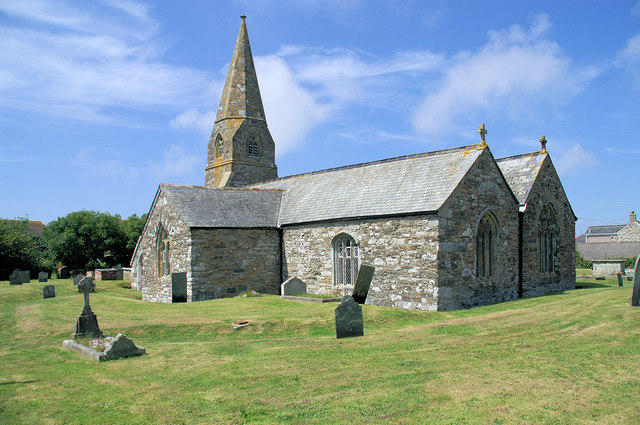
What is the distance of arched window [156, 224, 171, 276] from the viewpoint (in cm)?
2441

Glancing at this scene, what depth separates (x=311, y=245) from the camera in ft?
74.9

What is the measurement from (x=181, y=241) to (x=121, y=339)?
12.0 meters

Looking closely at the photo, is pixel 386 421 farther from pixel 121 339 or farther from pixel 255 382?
pixel 121 339

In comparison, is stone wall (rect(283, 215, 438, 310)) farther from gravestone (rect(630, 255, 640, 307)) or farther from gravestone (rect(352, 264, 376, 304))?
gravestone (rect(630, 255, 640, 307))

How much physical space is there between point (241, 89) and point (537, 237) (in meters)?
23.3

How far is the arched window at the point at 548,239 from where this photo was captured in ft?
78.5

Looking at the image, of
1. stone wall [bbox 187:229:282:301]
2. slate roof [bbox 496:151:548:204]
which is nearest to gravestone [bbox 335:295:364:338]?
stone wall [bbox 187:229:282:301]

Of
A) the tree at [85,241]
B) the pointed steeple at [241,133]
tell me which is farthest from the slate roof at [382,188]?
the tree at [85,241]

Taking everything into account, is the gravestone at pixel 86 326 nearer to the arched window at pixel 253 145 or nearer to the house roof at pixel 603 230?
the arched window at pixel 253 145

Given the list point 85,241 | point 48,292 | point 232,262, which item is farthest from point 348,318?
point 85,241

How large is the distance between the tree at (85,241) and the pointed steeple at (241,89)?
17.7 metres

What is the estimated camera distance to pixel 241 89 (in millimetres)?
36281

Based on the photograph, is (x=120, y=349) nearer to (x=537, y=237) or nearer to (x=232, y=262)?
(x=232, y=262)

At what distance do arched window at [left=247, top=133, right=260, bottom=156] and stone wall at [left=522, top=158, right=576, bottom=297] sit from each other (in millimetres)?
20325
